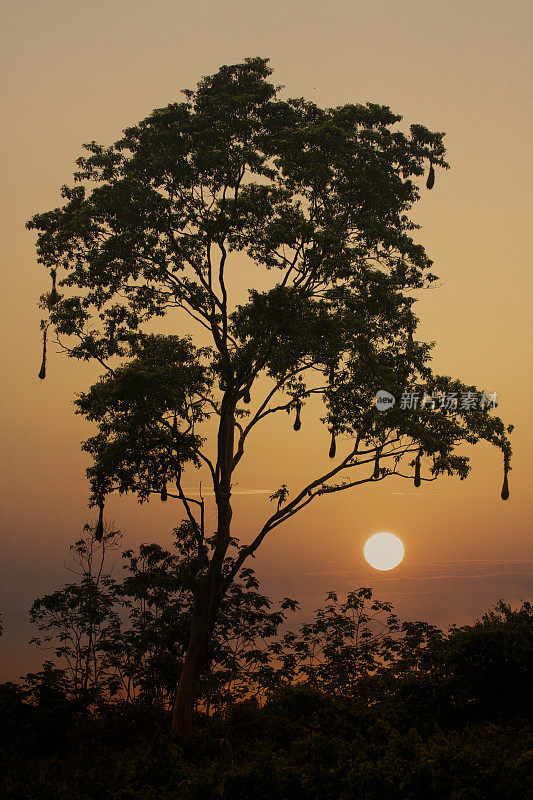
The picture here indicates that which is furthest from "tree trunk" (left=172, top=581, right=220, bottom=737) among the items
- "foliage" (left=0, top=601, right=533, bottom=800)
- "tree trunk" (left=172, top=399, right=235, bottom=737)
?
"foliage" (left=0, top=601, right=533, bottom=800)

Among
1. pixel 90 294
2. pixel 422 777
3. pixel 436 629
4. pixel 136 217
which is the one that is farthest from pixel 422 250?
pixel 422 777

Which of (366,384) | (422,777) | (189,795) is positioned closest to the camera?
(422,777)

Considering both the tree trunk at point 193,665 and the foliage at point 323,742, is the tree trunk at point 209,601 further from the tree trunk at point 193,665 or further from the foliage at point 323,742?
the foliage at point 323,742

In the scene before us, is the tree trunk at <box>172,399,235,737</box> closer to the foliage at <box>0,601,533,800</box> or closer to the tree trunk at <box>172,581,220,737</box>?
the tree trunk at <box>172,581,220,737</box>

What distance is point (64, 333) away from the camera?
20.4 metres

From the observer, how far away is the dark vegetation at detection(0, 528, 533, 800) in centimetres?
1115

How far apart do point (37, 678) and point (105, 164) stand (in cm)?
1512

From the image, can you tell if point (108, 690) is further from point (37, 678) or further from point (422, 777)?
point (422, 777)

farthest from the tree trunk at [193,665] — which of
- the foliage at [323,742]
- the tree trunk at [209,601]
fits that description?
the foliage at [323,742]

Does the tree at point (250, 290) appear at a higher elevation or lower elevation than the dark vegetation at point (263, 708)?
higher

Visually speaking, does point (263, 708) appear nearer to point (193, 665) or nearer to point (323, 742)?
point (193, 665)

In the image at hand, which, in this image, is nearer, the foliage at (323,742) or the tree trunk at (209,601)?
the foliage at (323,742)

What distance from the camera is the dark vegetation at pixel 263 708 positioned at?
11.1 meters

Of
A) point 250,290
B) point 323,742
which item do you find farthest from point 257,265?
point 323,742
